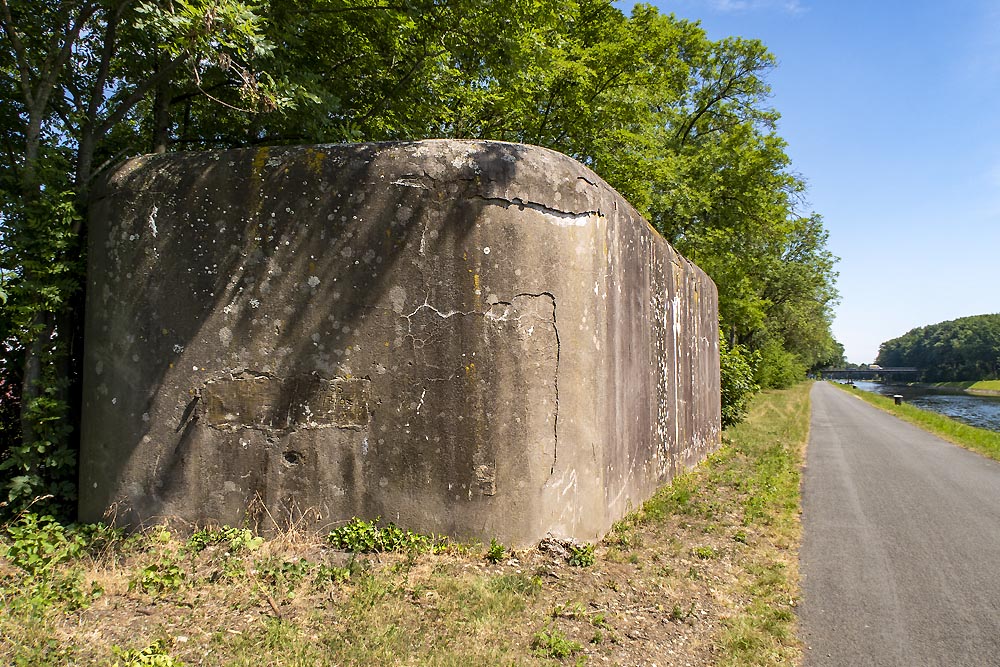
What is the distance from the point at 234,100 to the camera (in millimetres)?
7539

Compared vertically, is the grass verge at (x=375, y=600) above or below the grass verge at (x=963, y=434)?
above

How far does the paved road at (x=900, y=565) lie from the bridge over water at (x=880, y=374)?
4822 inches

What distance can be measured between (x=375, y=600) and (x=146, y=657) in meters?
1.26

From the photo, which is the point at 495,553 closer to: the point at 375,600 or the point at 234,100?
the point at 375,600

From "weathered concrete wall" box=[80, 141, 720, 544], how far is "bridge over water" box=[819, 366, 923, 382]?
12880 cm

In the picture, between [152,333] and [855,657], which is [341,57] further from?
Result: [855,657]

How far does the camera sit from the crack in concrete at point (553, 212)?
5.06 meters

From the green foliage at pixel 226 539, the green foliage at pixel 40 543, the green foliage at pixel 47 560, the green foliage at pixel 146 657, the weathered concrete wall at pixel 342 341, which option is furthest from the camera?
the weathered concrete wall at pixel 342 341

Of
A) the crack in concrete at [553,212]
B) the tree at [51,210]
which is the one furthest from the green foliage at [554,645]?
the tree at [51,210]

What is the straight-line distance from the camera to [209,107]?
8.10 meters

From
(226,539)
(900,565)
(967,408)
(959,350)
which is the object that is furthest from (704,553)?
(959,350)

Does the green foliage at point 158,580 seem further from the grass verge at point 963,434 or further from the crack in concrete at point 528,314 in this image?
the grass verge at point 963,434

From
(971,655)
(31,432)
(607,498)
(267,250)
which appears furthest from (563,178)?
(31,432)

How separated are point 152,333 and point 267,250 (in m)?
1.12
